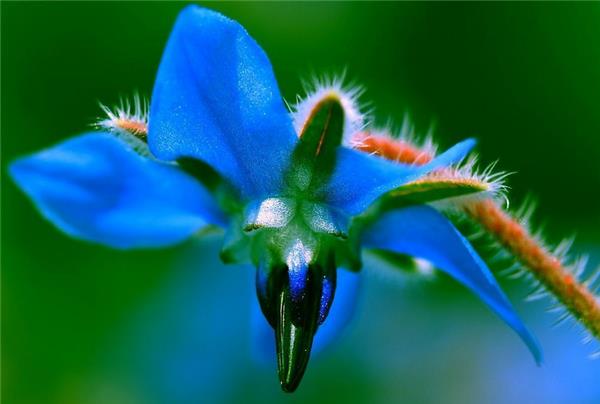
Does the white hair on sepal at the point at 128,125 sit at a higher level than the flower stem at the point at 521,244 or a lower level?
lower

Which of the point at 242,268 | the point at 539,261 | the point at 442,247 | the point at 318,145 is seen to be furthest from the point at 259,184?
the point at 242,268

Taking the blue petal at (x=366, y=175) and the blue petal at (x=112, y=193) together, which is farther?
the blue petal at (x=112, y=193)

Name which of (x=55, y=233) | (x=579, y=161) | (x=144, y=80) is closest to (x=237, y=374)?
(x=55, y=233)

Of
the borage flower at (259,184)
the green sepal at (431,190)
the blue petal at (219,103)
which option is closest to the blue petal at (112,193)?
the borage flower at (259,184)

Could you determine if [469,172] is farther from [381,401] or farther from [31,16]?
[31,16]

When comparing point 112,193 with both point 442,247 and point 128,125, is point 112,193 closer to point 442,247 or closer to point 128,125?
point 128,125

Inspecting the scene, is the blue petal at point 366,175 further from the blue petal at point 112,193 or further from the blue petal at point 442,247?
the blue petal at point 112,193
